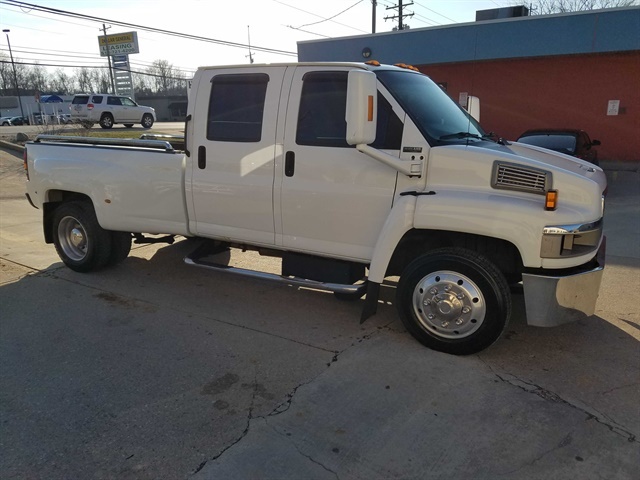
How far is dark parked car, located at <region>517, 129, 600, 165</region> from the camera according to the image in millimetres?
11180

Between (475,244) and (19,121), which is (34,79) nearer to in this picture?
(19,121)

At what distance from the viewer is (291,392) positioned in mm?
3441

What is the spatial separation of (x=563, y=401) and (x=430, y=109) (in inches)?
98.6

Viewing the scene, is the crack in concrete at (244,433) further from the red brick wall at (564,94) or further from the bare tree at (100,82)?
the bare tree at (100,82)

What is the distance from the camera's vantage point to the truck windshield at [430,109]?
3986 millimetres

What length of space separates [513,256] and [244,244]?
2.62 meters

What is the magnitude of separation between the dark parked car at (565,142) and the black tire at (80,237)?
945 cm

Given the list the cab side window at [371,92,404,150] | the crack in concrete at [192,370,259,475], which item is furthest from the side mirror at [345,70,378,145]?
the crack in concrete at [192,370,259,475]

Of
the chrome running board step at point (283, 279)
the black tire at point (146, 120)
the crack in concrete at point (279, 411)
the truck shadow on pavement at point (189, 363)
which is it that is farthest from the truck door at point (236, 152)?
the black tire at point (146, 120)

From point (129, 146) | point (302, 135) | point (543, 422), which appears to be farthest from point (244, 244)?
point (543, 422)

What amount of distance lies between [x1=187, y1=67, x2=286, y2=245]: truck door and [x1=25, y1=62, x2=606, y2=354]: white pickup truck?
0.01 metres

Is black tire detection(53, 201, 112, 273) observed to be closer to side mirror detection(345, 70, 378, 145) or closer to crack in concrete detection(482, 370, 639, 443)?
side mirror detection(345, 70, 378, 145)

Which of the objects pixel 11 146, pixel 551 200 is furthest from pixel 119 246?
pixel 11 146

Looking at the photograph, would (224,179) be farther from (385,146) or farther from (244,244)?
(385,146)
